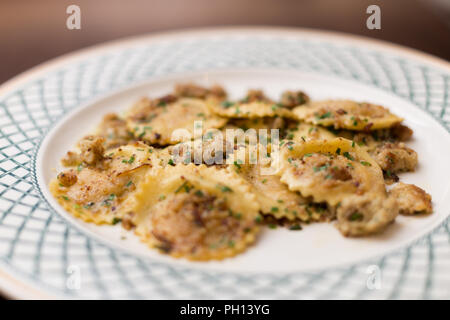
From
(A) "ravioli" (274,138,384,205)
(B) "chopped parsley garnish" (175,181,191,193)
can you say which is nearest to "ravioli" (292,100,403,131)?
(A) "ravioli" (274,138,384,205)

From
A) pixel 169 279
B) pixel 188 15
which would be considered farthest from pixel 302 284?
pixel 188 15

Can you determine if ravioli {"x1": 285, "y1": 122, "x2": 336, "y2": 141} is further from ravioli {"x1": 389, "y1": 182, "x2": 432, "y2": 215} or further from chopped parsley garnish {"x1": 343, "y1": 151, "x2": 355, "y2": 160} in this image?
ravioli {"x1": 389, "y1": 182, "x2": 432, "y2": 215}

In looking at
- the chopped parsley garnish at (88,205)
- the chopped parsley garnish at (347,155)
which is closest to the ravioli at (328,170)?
the chopped parsley garnish at (347,155)

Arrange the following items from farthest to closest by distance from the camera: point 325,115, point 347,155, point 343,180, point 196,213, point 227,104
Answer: point 227,104 → point 325,115 → point 347,155 → point 343,180 → point 196,213

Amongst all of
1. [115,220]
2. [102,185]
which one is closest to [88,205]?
[102,185]

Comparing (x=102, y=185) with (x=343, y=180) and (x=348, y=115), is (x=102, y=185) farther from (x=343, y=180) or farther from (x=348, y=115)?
(x=348, y=115)

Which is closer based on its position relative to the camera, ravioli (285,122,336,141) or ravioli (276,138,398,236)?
ravioli (276,138,398,236)
